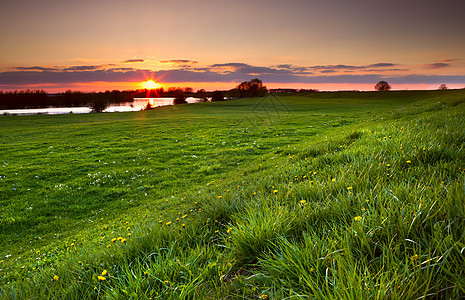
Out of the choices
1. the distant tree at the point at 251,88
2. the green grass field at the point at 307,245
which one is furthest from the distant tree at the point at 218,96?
the green grass field at the point at 307,245

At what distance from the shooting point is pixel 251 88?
102000mm

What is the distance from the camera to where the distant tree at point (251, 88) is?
9862 centimetres

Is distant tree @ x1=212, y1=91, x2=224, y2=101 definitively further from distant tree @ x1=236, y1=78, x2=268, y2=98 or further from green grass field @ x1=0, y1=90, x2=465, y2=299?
green grass field @ x1=0, y1=90, x2=465, y2=299

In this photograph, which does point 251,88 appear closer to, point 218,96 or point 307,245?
point 218,96

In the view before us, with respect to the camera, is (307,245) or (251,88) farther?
(251,88)

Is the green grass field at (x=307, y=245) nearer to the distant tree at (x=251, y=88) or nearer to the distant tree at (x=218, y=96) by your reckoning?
the distant tree at (x=251, y=88)

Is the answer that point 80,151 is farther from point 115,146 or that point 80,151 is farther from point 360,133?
point 360,133

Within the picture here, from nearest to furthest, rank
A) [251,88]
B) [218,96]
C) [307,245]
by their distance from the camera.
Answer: [307,245] < [251,88] < [218,96]

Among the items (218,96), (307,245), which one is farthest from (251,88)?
(307,245)

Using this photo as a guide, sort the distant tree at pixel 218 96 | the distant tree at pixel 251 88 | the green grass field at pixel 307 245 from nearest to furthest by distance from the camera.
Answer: the green grass field at pixel 307 245 < the distant tree at pixel 251 88 < the distant tree at pixel 218 96

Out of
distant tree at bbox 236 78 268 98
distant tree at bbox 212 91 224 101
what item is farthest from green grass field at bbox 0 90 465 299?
distant tree at bbox 212 91 224 101

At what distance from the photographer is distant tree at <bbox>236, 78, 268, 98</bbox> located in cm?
9862

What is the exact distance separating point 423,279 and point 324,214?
1.22m

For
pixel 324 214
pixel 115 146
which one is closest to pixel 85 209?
pixel 324 214
